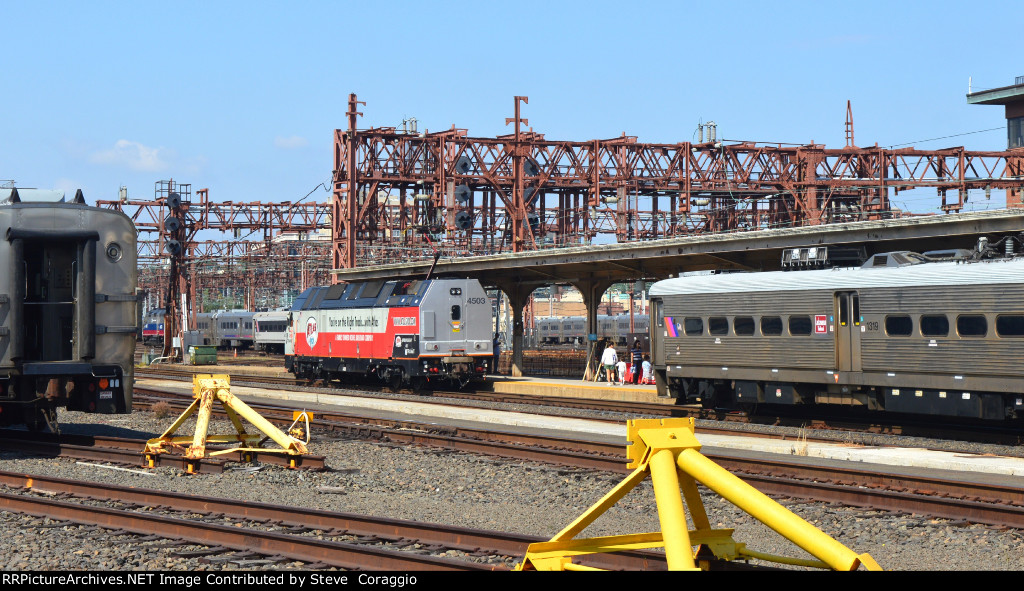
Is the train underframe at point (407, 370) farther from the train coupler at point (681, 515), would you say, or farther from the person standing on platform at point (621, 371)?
the train coupler at point (681, 515)

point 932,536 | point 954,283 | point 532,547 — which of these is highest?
point 954,283

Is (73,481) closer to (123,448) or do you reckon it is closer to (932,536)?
(123,448)

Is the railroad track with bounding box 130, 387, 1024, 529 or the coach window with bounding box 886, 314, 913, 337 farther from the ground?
the coach window with bounding box 886, 314, 913, 337

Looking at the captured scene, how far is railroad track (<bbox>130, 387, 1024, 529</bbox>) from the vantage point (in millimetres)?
12277

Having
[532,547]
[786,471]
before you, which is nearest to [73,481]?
[532,547]

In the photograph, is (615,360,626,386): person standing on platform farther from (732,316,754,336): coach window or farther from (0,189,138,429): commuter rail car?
(0,189,138,429): commuter rail car

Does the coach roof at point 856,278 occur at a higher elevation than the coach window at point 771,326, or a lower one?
higher

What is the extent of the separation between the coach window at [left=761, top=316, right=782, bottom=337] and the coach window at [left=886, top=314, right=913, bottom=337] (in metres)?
2.63

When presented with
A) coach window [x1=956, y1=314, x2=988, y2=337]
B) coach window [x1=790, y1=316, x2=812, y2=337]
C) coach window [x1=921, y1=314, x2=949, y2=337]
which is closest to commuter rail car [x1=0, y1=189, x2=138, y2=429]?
coach window [x1=790, y1=316, x2=812, y2=337]

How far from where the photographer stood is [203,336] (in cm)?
8712

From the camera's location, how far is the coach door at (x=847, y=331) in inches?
850

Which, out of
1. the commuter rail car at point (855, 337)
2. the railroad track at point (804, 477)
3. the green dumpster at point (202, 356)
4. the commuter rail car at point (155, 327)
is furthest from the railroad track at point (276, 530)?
the commuter rail car at point (155, 327)

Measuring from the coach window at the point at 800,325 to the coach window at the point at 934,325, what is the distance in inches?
105
